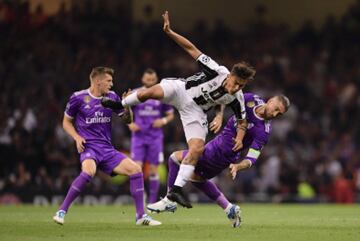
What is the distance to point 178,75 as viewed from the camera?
78.1 ft

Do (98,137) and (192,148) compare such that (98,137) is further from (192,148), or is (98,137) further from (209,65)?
(209,65)

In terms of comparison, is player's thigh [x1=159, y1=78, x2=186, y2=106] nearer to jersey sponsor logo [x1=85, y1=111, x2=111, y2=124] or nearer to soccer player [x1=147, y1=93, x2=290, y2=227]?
soccer player [x1=147, y1=93, x2=290, y2=227]

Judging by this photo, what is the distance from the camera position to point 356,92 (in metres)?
24.7

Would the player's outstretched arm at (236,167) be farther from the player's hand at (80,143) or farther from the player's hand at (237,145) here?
the player's hand at (80,143)

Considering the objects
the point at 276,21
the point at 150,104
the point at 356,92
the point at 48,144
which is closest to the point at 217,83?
the point at 150,104

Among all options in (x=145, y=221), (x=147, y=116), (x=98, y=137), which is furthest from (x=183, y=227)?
(x=147, y=116)

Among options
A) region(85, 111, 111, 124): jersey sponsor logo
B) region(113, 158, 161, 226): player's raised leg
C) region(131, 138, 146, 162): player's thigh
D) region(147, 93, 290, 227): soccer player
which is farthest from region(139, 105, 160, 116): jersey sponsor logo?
region(113, 158, 161, 226): player's raised leg

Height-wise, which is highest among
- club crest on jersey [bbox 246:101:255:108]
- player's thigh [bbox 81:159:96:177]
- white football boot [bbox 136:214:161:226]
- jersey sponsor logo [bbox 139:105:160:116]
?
club crest on jersey [bbox 246:101:255:108]

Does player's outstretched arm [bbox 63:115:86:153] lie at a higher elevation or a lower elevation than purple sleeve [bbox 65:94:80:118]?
lower

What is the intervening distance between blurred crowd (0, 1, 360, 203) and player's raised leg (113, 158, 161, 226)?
27.5 feet

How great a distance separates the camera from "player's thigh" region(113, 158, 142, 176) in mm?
11922

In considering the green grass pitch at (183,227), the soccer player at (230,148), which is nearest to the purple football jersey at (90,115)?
the soccer player at (230,148)

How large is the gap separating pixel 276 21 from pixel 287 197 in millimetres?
6797

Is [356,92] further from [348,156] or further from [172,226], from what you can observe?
[172,226]
